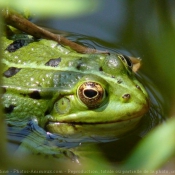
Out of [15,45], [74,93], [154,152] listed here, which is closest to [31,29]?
[15,45]

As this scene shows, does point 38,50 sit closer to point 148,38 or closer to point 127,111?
point 127,111

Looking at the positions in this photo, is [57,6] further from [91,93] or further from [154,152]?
[91,93]

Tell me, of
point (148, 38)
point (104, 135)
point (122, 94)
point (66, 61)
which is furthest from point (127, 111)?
point (148, 38)

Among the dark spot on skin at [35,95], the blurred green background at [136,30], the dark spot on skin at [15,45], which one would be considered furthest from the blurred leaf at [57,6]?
the blurred green background at [136,30]

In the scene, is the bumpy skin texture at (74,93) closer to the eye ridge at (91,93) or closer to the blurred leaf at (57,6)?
the eye ridge at (91,93)

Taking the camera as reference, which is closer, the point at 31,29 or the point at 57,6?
the point at 57,6

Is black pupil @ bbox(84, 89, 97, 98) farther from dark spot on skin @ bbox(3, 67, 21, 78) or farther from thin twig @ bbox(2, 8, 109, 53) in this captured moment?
thin twig @ bbox(2, 8, 109, 53)

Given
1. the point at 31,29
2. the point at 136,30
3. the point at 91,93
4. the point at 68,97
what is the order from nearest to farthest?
the point at 91,93
the point at 68,97
the point at 31,29
the point at 136,30
